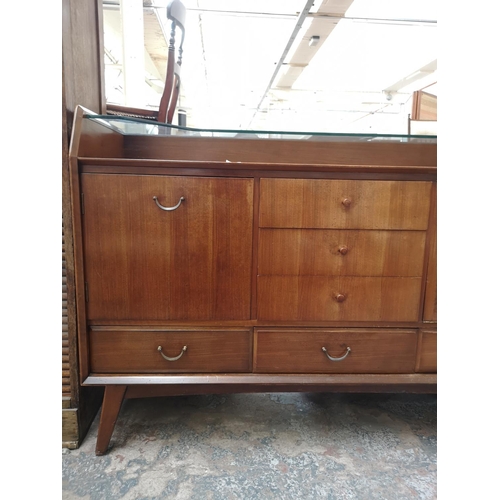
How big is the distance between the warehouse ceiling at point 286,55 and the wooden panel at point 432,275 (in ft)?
1.89

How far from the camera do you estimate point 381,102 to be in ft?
18.0

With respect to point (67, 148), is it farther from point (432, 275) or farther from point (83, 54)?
point (432, 275)

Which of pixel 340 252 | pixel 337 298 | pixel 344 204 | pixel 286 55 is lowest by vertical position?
pixel 337 298

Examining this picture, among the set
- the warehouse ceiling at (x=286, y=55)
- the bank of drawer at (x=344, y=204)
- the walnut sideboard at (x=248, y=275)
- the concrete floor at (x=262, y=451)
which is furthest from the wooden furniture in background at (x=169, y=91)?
the concrete floor at (x=262, y=451)

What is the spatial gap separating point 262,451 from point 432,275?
748mm

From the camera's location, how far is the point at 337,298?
0.92m

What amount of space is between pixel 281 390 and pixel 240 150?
0.86 m

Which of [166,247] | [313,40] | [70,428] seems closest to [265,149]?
[166,247]

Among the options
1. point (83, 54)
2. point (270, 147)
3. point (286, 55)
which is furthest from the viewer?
point (286, 55)

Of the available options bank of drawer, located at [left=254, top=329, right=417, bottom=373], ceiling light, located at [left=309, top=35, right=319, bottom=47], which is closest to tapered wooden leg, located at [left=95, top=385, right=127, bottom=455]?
bank of drawer, located at [left=254, top=329, right=417, bottom=373]

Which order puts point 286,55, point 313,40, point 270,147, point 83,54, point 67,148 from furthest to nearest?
1. point 286,55
2. point 313,40
3. point 270,147
4. point 83,54
5. point 67,148

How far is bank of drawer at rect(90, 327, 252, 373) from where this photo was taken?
3.01ft

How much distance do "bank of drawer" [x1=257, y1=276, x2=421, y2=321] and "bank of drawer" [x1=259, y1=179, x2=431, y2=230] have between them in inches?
6.4
